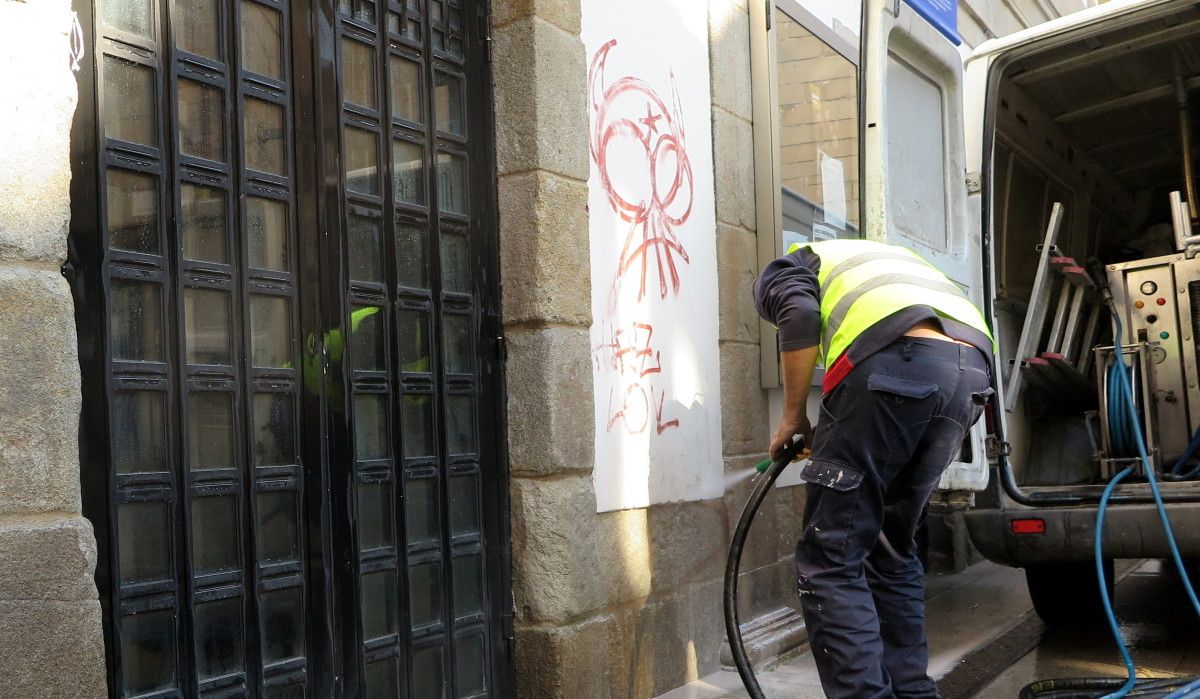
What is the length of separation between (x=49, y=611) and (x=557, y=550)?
175 cm

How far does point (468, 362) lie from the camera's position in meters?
3.74

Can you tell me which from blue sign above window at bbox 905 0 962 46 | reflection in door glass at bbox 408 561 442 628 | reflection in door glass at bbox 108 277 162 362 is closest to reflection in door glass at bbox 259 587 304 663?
reflection in door glass at bbox 408 561 442 628

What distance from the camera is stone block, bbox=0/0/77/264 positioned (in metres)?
2.26

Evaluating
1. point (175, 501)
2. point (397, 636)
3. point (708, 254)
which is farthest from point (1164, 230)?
→ point (175, 501)

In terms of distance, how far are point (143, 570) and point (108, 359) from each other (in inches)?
18.5

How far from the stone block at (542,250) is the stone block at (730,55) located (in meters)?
1.28

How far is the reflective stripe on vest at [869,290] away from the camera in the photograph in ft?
10.6

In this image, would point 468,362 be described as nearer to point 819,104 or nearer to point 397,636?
point 397,636

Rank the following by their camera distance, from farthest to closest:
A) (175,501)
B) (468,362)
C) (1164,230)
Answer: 1. (1164,230)
2. (468,362)
3. (175,501)

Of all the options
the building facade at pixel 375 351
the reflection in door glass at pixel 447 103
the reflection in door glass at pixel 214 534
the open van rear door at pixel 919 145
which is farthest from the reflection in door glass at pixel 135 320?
the open van rear door at pixel 919 145

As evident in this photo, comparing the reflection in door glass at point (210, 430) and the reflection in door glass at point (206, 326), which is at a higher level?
the reflection in door glass at point (206, 326)

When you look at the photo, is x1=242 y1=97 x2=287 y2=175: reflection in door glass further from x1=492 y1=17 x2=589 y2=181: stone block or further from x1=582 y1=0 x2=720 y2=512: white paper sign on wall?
x1=582 y1=0 x2=720 y2=512: white paper sign on wall

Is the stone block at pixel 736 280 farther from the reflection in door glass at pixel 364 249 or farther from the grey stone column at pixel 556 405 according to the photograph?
the reflection in door glass at pixel 364 249

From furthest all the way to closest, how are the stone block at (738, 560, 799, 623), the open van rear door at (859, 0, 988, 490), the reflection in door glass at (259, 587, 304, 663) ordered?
the stone block at (738, 560, 799, 623)
the open van rear door at (859, 0, 988, 490)
the reflection in door glass at (259, 587, 304, 663)
